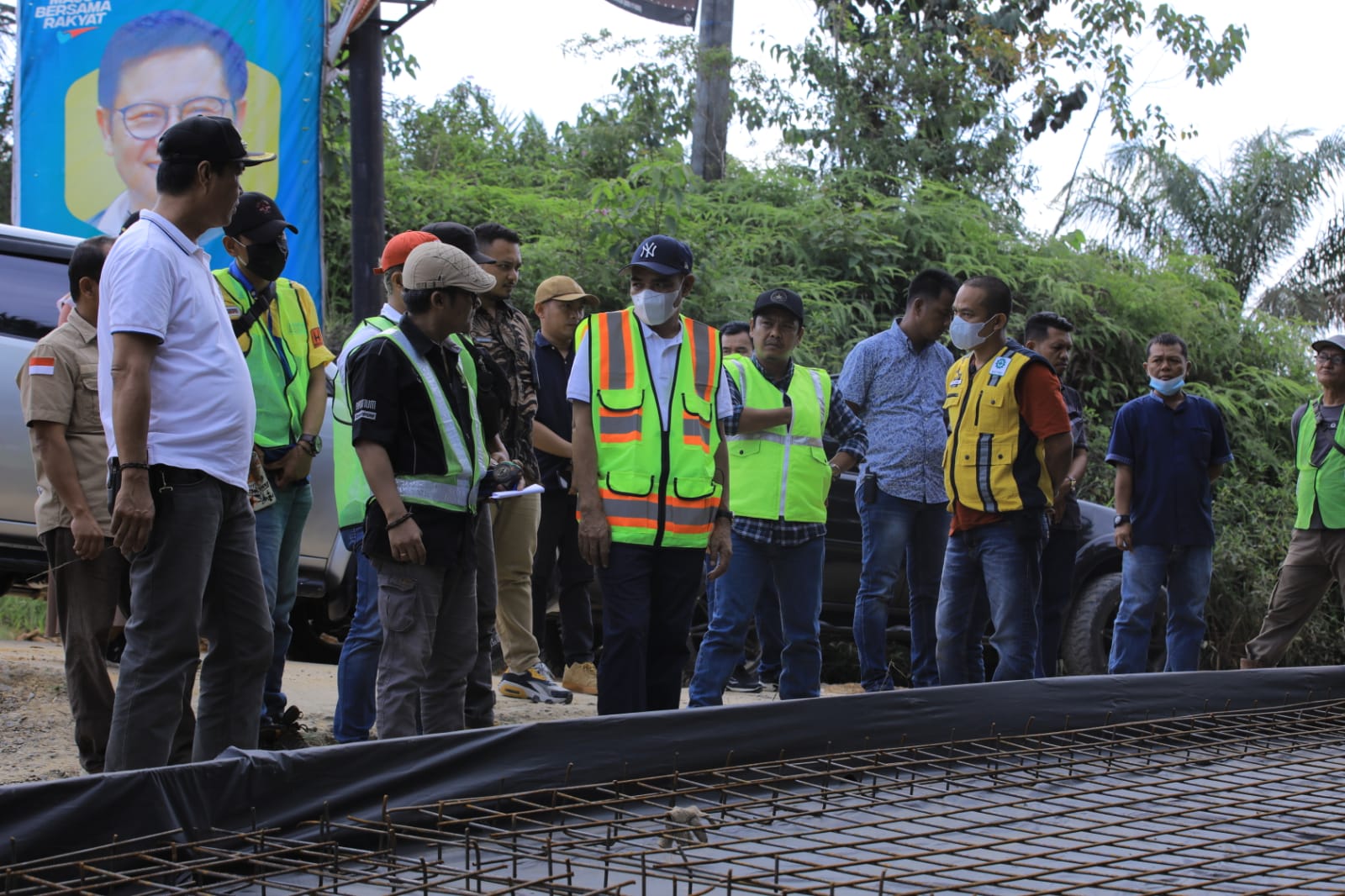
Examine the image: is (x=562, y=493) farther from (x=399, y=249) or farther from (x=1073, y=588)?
(x=1073, y=588)

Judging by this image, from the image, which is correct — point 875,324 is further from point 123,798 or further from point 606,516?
point 123,798

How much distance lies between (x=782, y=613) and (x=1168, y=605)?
92.3 inches

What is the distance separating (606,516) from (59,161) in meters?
5.35

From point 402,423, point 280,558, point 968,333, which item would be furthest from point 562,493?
point 402,423

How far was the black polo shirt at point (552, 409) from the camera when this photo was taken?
5.89 meters

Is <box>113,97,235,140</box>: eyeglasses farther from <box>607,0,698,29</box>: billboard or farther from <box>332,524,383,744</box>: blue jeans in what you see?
<box>607,0,698,29</box>: billboard

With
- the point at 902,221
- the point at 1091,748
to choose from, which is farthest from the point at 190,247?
the point at 902,221

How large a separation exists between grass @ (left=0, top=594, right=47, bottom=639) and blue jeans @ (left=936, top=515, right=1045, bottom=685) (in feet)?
16.7

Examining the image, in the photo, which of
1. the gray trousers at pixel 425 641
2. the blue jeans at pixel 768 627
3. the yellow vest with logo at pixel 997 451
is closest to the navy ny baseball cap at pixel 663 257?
the gray trousers at pixel 425 641

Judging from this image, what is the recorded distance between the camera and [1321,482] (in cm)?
648

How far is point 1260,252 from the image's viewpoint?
1536cm

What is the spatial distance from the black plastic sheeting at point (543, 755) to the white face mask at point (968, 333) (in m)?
1.51

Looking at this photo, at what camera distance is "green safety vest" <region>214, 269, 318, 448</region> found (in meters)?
4.33

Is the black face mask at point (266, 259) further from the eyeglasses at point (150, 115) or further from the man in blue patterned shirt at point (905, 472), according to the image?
the eyeglasses at point (150, 115)
